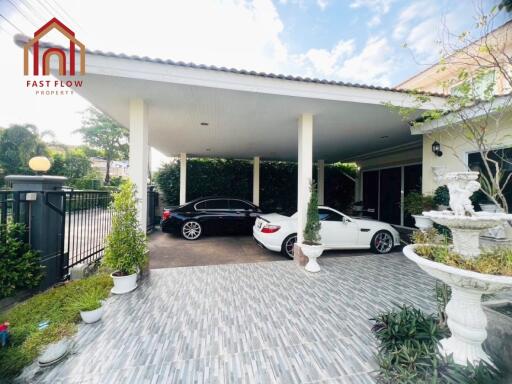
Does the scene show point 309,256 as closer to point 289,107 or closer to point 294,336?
point 294,336

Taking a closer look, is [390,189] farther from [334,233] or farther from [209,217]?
[209,217]

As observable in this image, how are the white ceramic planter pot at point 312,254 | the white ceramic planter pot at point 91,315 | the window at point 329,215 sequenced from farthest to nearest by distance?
the window at point 329,215
the white ceramic planter pot at point 312,254
the white ceramic planter pot at point 91,315

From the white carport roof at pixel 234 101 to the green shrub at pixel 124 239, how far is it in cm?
158

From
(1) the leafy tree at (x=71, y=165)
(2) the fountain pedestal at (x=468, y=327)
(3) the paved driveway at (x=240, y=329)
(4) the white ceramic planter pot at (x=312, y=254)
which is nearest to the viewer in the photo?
(2) the fountain pedestal at (x=468, y=327)

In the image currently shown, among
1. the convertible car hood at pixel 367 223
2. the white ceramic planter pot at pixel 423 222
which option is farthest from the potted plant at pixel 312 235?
the white ceramic planter pot at pixel 423 222

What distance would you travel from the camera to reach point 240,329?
2.19 metres

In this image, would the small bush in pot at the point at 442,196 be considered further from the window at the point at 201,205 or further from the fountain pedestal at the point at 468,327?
the window at the point at 201,205

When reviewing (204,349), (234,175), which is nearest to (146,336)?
(204,349)

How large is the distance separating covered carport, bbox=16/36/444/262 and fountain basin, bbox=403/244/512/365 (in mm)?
2619

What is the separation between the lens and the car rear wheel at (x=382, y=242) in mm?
5047

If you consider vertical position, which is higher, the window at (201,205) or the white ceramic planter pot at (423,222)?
the window at (201,205)

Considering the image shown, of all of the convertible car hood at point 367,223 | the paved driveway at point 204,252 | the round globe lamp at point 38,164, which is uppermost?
the round globe lamp at point 38,164

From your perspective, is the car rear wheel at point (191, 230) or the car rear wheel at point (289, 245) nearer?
the car rear wheel at point (289, 245)

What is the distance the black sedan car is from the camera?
6332 millimetres
